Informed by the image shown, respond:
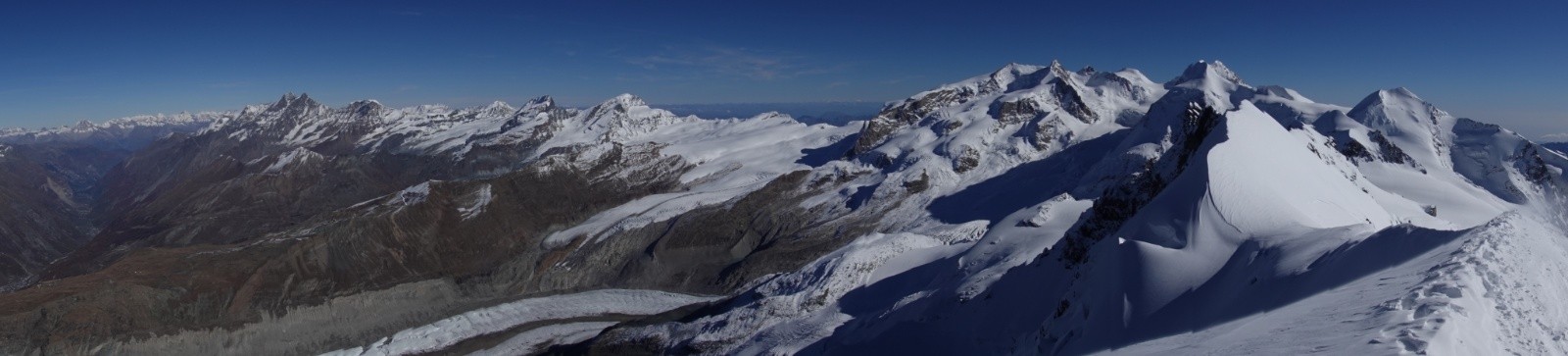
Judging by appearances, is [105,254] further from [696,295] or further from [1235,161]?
[1235,161]

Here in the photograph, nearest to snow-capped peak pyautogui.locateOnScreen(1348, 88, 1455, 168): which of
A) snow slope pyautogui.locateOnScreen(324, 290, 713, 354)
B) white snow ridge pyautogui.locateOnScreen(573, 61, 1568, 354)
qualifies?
white snow ridge pyautogui.locateOnScreen(573, 61, 1568, 354)

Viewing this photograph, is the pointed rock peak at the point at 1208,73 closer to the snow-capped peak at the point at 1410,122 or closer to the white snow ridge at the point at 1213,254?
the white snow ridge at the point at 1213,254

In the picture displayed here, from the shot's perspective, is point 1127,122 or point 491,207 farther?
point 1127,122

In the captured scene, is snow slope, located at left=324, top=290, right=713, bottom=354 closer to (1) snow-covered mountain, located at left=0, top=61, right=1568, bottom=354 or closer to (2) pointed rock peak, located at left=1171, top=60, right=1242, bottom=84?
(1) snow-covered mountain, located at left=0, top=61, right=1568, bottom=354

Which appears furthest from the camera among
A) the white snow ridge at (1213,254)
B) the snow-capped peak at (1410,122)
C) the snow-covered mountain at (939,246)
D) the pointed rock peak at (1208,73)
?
the pointed rock peak at (1208,73)

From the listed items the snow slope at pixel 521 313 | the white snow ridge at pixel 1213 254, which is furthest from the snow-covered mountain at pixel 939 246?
the snow slope at pixel 521 313

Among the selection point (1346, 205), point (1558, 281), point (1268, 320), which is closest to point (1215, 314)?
point (1268, 320)

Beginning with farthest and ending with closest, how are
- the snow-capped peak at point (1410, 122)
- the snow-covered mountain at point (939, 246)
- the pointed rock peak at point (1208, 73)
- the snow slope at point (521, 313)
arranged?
the pointed rock peak at point (1208, 73)
the snow slope at point (521, 313)
the snow-capped peak at point (1410, 122)
the snow-covered mountain at point (939, 246)
